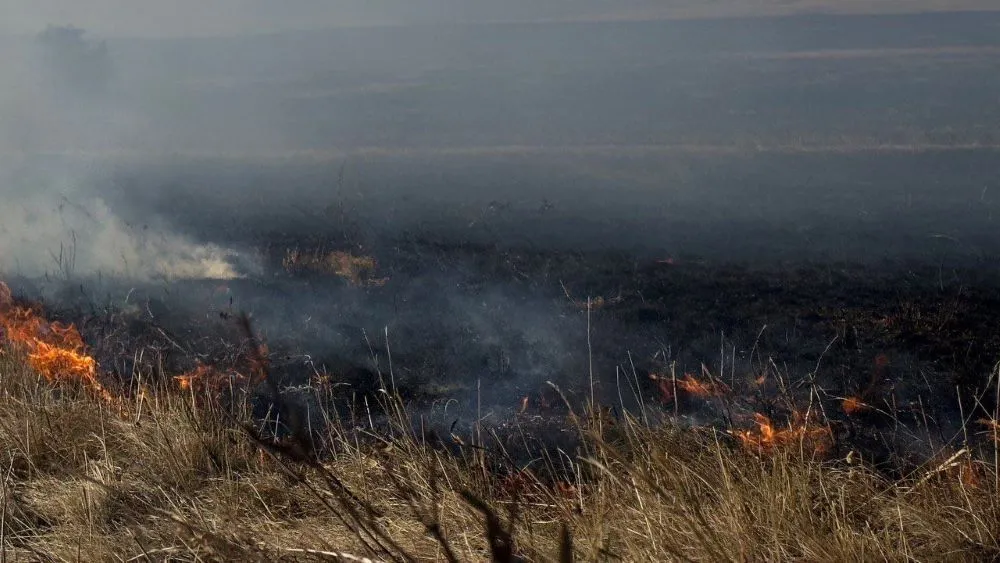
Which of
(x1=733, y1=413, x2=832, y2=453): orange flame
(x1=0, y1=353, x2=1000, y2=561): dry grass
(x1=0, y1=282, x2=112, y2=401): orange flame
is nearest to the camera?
(x1=0, y1=353, x2=1000, y2=561): dry grass

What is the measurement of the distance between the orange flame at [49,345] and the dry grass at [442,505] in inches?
42.9

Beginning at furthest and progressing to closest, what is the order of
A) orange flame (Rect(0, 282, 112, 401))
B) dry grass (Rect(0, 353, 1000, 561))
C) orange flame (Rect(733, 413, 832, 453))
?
orange flame (Rect(0, 282, 112, 401)) < orange flame (Rect(733, 413, 832, 453)) < dry grass (Rect(0, 353, 1000, 561))

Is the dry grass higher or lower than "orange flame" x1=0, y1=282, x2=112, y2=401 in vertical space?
higher

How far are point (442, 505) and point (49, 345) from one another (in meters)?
4.82

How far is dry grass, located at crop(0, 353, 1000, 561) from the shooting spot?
2.42 meters

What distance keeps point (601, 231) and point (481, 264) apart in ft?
14.5

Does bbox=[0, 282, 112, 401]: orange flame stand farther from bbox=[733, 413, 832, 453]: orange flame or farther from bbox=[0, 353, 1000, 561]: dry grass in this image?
bbox=[733, 413, 832, 453]: orange flame

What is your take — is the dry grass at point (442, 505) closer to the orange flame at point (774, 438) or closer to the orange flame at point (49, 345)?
the orange flame at point (774, 438)

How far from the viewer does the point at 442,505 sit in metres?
2.87

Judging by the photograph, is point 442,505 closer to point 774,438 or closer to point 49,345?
point 774,438

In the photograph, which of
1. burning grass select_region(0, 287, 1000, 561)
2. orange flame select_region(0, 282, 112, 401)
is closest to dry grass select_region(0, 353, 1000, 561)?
burning grass select_region(0, 287, 1000, 561)

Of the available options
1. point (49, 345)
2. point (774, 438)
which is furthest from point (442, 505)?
point (49, 345)

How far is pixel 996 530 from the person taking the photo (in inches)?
98.6

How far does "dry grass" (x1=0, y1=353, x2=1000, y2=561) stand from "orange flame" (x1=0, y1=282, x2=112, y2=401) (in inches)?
42.9
